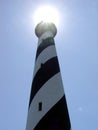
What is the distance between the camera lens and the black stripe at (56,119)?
7552 mm

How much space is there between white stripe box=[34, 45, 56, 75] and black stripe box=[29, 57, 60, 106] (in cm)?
16

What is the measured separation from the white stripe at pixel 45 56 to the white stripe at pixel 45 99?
905 mm

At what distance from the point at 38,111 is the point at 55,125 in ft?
2.45

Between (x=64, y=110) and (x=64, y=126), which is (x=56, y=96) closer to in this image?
(x=64, y=110)

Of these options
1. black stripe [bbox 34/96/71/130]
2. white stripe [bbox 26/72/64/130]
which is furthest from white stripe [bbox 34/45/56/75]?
black stripe [bbox 34/96/71/130]

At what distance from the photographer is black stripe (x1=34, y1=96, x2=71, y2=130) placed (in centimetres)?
755

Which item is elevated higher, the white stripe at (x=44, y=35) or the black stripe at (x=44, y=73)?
the white stripe at (x=44, y=35)

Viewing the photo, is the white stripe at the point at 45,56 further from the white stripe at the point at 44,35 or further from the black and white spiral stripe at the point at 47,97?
the white stripe at the point at 44,35

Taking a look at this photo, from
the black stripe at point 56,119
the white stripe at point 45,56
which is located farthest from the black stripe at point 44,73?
the black stripe at point 56,119

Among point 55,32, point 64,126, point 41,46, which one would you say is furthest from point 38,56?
point 64,126

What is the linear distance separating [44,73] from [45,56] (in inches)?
35.0

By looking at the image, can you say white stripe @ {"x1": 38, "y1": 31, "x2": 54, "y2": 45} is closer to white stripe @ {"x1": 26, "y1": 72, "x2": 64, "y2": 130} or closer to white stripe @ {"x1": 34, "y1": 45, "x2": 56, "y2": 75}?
white stripe @ {"x1": 34, "y1": 45, "x2": 56, "y2": 75}

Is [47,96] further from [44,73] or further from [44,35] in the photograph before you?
[44,35]

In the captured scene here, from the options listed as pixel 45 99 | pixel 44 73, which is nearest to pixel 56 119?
pixel 45 99
